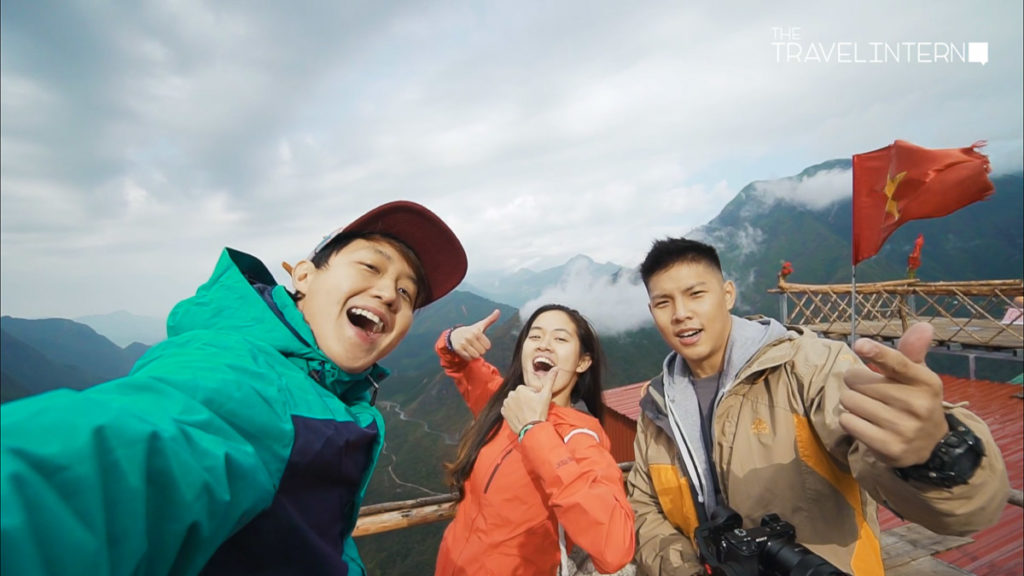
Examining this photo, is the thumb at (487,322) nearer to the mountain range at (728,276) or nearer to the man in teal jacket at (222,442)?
the man in teal jacket at (222,442)

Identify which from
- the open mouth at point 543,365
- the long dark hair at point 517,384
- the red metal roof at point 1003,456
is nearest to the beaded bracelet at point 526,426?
the long dark hair at point 517,384

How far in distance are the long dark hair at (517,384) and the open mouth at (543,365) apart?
0.24 metres

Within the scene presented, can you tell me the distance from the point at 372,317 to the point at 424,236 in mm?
707

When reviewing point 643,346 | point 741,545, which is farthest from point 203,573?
point 643,346

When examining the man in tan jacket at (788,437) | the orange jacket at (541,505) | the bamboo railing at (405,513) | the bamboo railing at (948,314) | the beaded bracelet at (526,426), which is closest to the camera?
the man in tan jacket at (788,437)

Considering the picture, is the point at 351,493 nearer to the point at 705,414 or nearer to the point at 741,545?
the point at 741,545

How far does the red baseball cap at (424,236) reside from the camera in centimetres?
248

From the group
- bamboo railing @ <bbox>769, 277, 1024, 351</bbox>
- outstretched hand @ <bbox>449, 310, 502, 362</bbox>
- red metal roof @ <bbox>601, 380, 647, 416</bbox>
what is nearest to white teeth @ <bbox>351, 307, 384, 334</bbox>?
outstretched hand @ <bbox>449, 310, 502, 362</bbox>

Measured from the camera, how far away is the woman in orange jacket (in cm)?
195

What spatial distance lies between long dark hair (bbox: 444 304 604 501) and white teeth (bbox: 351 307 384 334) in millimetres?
1341

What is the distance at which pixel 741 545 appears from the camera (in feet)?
5.36

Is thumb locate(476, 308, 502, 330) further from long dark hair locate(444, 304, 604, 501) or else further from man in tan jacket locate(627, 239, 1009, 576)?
man in tan jacket locate(627, 239, 1009, 576)

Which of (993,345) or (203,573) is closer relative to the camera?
(203,573)

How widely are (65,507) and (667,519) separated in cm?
306
